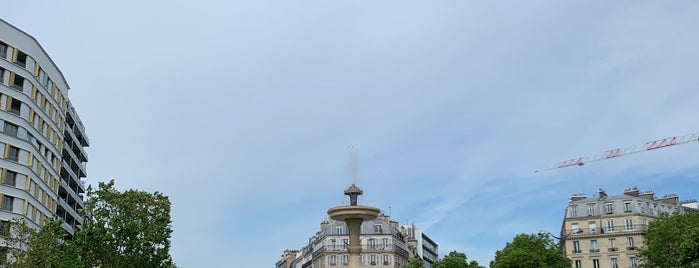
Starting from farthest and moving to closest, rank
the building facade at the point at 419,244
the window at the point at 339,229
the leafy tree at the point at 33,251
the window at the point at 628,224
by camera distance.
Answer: the building facade at the point at 419,244 → the window at the point at 339,229 → the window at the point at 628,224 → the leafy tree at the point at 33,251

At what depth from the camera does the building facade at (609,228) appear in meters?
80.4

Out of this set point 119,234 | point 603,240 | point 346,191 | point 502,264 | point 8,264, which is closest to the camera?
point 8,264

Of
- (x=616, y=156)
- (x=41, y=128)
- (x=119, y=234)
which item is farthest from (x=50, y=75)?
(x=616, y=156)

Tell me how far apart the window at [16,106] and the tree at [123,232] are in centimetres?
1318

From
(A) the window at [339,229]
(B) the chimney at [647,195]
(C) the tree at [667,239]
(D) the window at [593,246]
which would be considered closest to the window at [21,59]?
(A) the window at [339,229]

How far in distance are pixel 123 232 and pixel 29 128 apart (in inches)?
663

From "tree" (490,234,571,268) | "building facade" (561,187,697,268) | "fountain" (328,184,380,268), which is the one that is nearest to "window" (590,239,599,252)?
Result: "building facade" (561,187,697,268)

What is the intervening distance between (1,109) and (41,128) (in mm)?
5762

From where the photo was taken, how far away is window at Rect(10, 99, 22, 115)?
58.5 metres

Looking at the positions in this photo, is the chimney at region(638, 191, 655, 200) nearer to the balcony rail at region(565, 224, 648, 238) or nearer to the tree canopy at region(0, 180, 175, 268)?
the balcony rail at region(565, 224, 648, 238)

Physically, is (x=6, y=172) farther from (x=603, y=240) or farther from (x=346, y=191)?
(x=603, y=240)

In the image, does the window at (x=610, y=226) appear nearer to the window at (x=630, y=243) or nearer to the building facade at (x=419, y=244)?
the window at (x=630, y=243)

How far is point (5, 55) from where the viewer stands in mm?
58031

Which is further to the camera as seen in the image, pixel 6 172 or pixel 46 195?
pixel 46 195
